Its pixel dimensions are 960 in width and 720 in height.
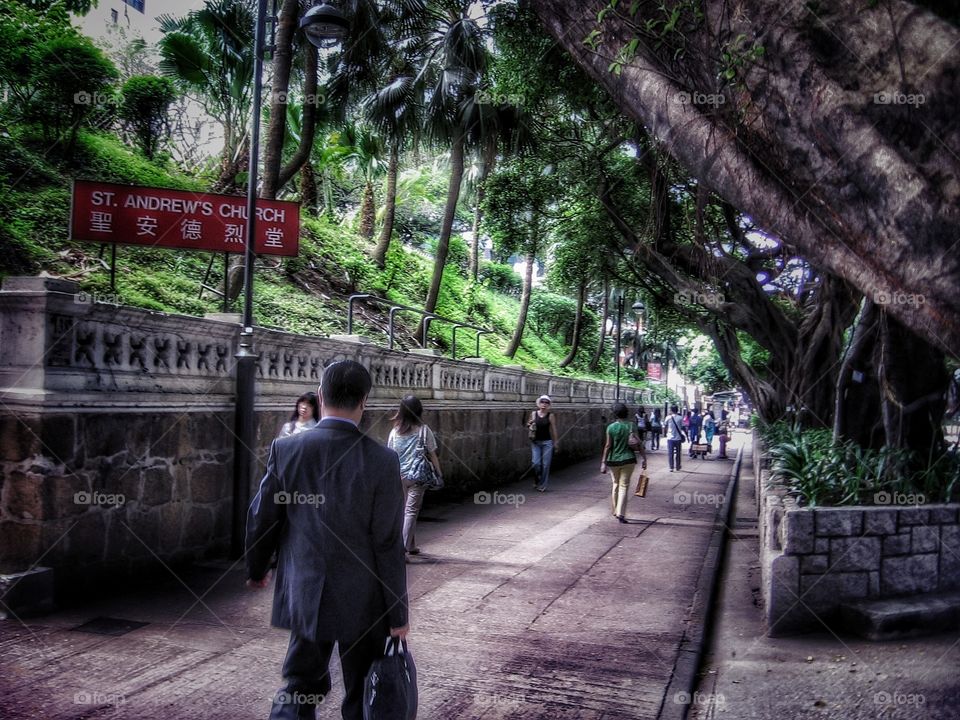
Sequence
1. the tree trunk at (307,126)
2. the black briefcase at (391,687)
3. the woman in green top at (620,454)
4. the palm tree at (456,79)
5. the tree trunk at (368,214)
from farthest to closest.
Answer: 1. the tree trunk at (368,214)
2. the palm tree at (456,79)
3. the tree trunk at (307,126)
4. the woman in green top at (620,454)
5. the black briefcase at (391,687)

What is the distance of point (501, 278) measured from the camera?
4188cm

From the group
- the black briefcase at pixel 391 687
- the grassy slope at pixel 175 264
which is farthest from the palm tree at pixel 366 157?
the black briefcase at pixel 391 687

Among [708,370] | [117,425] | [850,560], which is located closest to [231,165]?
[117,425]

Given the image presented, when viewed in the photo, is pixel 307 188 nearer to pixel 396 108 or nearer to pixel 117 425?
pixel 396 108

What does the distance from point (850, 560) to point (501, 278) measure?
36.5 m

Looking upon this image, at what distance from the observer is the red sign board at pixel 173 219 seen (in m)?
8.62

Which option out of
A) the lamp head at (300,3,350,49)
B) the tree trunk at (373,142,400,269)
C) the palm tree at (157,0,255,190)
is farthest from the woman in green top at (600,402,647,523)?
the palm tree at (157,0,255,190)

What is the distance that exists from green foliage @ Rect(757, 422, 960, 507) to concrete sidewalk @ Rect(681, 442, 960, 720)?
122cm

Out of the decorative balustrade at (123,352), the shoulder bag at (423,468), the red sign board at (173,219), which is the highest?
the red sign board at (173,219)

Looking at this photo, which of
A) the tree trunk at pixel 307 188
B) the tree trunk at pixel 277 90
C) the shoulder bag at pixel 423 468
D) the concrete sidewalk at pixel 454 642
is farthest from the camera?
the tree trunk at pixel 307 188

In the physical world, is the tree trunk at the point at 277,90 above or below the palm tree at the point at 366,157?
below

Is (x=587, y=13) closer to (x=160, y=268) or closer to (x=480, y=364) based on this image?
(x=480, y=364)

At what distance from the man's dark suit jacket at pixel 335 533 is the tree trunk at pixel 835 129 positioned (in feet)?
7.84

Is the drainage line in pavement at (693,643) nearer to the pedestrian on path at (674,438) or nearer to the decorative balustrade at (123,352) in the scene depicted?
the decorative balustrade at (123,352)
